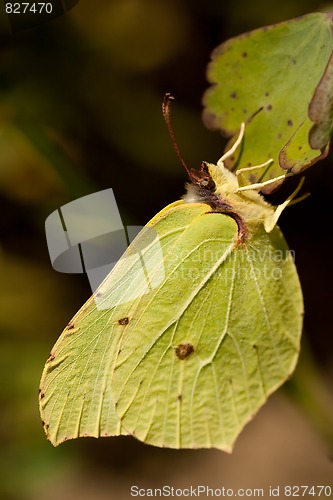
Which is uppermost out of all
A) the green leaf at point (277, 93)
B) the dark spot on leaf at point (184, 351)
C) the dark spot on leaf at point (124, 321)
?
the green leaf at point (277, 93)

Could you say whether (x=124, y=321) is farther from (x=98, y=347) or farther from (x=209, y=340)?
(x=209, y=340)

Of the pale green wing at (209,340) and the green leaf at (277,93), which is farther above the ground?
the green leaf at (277,93)

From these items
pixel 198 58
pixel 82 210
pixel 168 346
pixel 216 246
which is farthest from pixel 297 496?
pixel 198 58

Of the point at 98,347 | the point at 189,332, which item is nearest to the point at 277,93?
the point at 189,332

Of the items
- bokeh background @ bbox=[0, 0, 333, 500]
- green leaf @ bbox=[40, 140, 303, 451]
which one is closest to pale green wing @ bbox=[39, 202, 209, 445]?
green leaf @ bbox=[40, 140, 303, 451]

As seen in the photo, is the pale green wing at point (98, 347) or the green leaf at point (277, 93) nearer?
the green leaf at point (277, 93)

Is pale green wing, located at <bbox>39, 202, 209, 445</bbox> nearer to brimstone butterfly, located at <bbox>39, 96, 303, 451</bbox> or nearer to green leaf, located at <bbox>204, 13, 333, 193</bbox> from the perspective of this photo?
brimstone butterfly, located at <bbox>39, 96, 303, 451</bbox>

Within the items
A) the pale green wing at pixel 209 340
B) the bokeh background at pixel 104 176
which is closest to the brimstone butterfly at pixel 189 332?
the pale green wing at pixel 209 340

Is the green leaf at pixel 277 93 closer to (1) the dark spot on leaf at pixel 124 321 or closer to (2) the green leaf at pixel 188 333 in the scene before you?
(2) the green leaf at pixel 188 333

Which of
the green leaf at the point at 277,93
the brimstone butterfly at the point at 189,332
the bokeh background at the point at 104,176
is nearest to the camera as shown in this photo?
the green leaf at the point at 277,93
